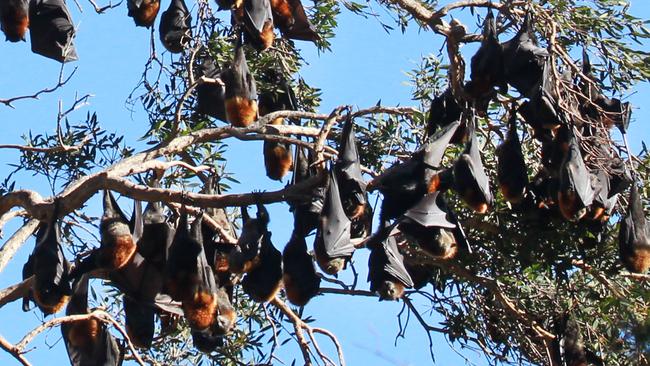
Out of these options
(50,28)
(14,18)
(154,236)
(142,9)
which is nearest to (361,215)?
(154,236)

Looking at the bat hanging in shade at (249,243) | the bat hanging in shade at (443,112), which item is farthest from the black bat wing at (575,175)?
the bat hanging in shade at (249,243)

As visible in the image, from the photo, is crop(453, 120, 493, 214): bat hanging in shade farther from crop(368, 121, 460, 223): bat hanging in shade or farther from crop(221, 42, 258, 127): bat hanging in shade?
crop(221, 42, 258, 127): bat hanging in shade

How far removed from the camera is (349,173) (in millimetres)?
6984

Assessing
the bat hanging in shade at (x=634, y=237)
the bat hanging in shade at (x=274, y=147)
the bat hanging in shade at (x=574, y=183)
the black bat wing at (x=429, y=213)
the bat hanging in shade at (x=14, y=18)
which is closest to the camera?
the bat hanging in shade at (x=574, y=183)

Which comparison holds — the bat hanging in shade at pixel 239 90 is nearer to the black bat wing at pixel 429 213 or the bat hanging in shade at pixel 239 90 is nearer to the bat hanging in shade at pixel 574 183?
the black bat wing at pixel 429 213

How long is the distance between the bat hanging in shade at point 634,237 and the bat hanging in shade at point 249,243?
7.67 feet

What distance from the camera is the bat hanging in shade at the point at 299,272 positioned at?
748cm

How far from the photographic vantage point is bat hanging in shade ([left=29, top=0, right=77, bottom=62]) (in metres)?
8.93

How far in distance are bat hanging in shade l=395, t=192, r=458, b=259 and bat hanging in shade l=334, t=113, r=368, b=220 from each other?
35 cm

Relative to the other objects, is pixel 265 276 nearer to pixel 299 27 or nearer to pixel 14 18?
pixel 299 27

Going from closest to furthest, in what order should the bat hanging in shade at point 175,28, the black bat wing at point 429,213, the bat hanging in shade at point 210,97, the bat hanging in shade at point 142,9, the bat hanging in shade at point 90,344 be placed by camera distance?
the black bat wing at point 429,213, the bat hanging in shade at point 90,344, the bat hanging in shade at point 175,28, the bat hanging in shade at point 142,9, the bat hanging in shade at point 210,97

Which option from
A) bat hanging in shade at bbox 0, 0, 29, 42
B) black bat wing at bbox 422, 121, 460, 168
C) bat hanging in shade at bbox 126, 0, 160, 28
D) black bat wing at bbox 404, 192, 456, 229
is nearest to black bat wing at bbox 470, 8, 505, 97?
black bat wing at bbox 422, 121, 460, 168

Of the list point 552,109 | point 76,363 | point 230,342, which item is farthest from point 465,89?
point 76,363

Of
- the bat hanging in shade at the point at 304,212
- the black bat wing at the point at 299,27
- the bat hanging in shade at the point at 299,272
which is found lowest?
the bat hanging in shade at the point at 299,272
